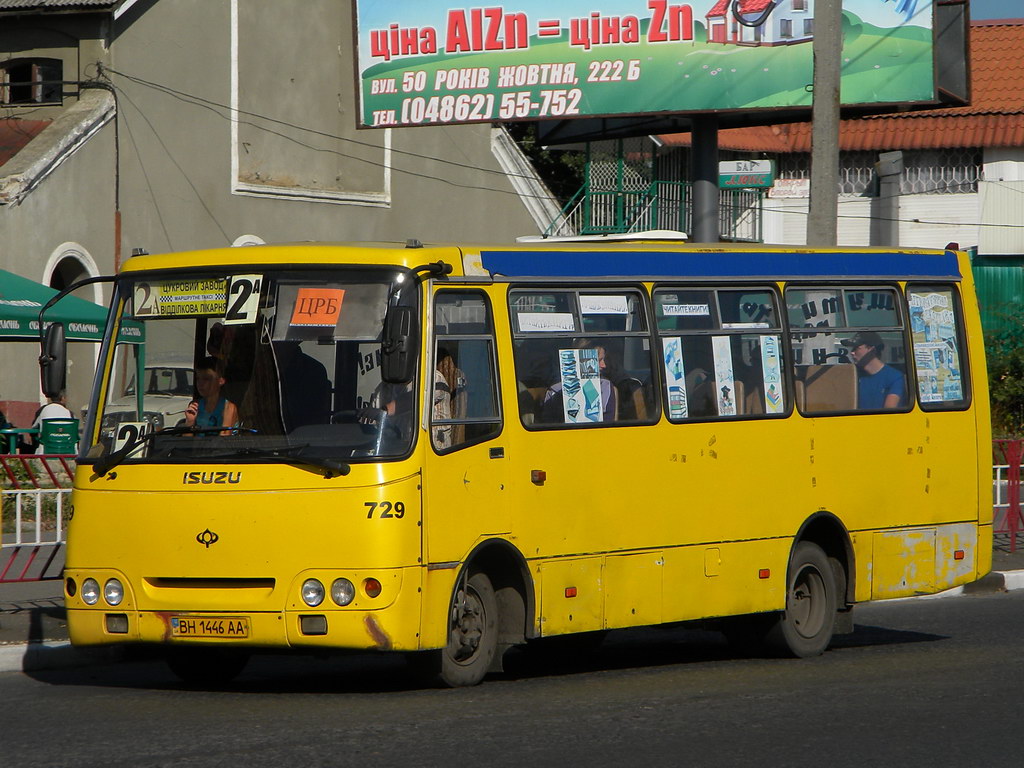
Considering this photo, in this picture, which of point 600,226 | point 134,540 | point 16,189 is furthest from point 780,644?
point 600,226

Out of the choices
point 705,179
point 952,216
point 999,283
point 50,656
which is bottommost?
point 50,656

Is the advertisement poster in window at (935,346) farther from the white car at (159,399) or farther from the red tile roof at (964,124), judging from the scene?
the red tile roof at (964,124)

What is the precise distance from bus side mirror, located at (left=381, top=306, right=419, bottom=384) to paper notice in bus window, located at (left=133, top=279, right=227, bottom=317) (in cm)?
111

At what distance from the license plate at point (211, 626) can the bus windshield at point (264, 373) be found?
2.74 feet

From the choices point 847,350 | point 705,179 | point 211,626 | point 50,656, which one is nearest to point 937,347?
point 847,350

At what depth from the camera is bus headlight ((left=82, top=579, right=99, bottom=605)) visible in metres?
9.15

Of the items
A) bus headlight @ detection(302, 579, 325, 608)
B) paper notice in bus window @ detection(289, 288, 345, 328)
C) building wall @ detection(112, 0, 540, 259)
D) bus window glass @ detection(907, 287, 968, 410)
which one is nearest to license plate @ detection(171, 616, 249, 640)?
bus headlight @ detection(302, 579, 325, 608)

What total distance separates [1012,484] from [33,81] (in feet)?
53.5

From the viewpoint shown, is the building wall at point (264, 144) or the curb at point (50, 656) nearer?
the curb at point (50, 656)

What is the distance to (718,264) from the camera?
11016 mm

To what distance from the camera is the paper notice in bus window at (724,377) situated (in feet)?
35.7

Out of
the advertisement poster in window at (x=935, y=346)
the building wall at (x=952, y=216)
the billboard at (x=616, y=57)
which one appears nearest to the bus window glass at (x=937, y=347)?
the advertisement poster in window at (x=935, y=346)

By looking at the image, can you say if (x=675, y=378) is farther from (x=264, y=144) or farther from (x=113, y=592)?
(x=264, y=144)

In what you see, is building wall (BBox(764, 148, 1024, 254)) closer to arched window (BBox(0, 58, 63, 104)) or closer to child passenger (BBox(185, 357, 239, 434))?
arched window (BBox(0, 58, 63, 104))
